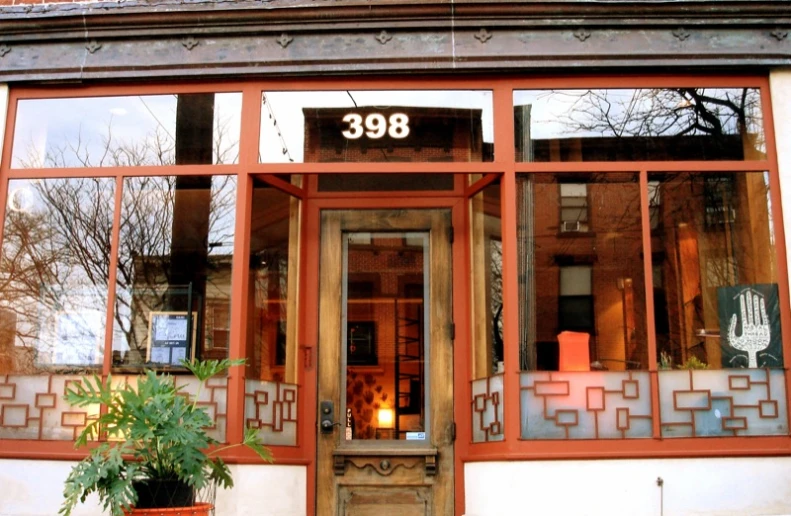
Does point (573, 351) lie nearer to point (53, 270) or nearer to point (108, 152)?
point (108, 152)

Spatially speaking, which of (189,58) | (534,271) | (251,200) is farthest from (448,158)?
(189,58)

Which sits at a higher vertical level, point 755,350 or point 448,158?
point 448,158

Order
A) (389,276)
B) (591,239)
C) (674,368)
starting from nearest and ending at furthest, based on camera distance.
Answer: (674,368) < (591,239) < (389,276)

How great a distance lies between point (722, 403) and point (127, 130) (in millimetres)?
5856

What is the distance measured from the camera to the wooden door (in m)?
8.38

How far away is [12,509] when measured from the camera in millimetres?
7777

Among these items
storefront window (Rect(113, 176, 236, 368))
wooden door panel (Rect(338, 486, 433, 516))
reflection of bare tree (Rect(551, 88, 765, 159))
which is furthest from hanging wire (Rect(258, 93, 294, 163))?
wooden door panel (Rect(338, 486, 433, 516))

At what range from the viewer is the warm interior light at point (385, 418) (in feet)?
28.0

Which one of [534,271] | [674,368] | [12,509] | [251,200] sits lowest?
[12,509]

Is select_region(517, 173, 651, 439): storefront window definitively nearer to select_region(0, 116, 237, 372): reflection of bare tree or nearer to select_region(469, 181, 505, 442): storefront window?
select_region(469, 181, 505, 442): storefront window

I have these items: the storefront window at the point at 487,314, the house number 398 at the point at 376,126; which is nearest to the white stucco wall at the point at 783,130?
the storefront window at the point at 487,314

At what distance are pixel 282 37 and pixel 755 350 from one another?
4.99 m

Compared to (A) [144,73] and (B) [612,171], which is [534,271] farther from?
Answer: (A) [144,73]

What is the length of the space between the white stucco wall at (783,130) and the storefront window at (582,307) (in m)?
1.24
